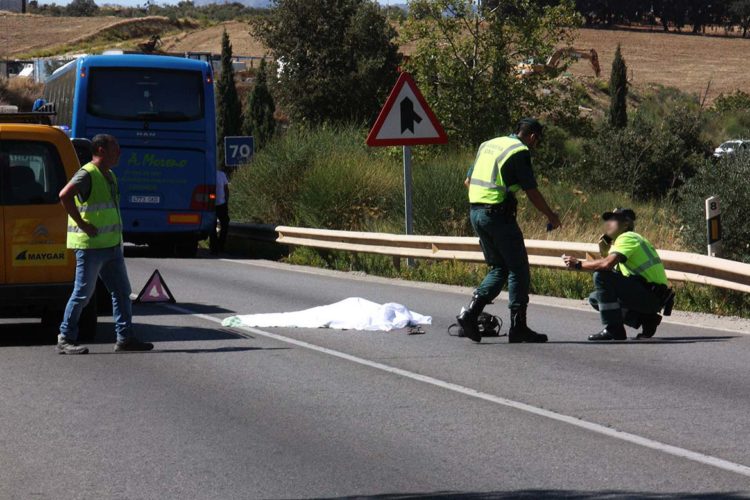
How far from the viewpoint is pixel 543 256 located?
15.4 meters

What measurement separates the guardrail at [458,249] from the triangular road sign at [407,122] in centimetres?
138

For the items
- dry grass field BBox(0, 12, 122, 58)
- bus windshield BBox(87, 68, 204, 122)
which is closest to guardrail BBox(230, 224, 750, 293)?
bus windshield BBox(87, 68, 204, 122)

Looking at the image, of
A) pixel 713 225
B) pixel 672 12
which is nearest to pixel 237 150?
pixel 713 225

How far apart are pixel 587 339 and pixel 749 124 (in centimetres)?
6231

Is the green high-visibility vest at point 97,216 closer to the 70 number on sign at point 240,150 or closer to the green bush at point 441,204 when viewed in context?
the green bush at point 441,204

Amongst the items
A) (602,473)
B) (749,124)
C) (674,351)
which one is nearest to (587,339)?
(674,351)

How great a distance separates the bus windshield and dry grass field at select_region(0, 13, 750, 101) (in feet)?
206

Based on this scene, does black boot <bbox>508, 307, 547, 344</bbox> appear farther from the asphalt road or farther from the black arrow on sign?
the black arrow on sign

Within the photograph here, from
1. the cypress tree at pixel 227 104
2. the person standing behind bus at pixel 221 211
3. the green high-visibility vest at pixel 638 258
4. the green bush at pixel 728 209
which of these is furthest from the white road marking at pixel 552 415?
the cypress tree at pixel 227 104

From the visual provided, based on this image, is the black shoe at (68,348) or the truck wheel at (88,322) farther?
the truck wheel at (88,322)

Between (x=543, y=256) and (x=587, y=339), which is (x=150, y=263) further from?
(x=587, y=339)

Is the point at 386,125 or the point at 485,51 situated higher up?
the point at 485,51

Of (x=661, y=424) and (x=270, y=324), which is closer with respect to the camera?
(x=661, y=424)

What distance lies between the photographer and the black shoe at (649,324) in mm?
11320
